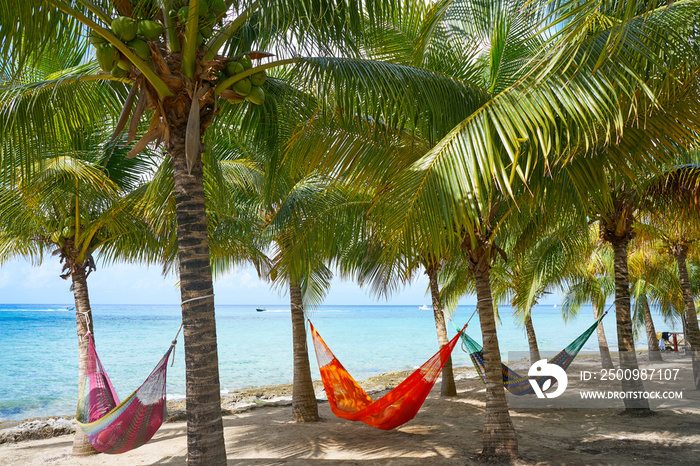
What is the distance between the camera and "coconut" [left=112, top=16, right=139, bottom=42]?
6.91 feet

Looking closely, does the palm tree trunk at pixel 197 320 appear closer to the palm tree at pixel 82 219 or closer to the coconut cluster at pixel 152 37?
the coconut cluster at pixel 152 37

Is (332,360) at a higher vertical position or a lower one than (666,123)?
lower

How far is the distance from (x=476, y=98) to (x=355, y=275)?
11.6 ft

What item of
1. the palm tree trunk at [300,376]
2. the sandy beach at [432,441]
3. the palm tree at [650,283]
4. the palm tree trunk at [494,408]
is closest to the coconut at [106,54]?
the palm tree trunk at [494,408]

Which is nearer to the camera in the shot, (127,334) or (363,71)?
(363,71)

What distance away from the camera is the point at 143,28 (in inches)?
85.4

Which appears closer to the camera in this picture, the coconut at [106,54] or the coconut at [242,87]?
the coconut at [106,54]

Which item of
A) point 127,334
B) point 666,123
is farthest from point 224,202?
point 127,334

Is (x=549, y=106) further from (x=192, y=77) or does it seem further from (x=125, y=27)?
(x=125, y=27)

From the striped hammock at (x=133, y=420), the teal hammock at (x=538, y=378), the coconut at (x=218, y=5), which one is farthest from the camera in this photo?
the teal hammock at (x=538, y=378)

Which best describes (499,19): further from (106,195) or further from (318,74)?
(106,195)

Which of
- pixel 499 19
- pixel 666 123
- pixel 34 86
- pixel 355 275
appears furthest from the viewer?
pixel 355 275

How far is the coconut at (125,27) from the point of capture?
211 centimetres

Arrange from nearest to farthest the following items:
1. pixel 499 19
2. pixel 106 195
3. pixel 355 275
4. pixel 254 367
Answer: pixel 499 19 < pixel 106 195 < pixel 355 275 < pixel 254 367
